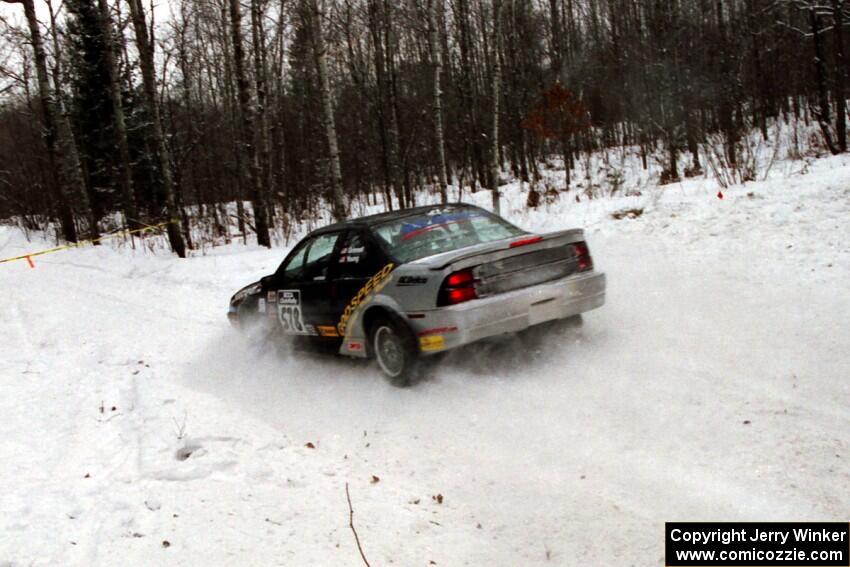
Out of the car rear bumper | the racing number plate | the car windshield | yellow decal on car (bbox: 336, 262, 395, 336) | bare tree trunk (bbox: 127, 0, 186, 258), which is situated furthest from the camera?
bare tree trunk (bbox: 127, 0, 186, 258)

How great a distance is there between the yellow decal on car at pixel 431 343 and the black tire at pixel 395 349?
7 cm

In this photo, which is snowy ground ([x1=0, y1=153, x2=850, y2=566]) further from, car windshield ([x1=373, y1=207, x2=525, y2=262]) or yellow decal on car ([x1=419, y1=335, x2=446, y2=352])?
car windshield ([x1=373, y1=207, x2=525, y2=262])

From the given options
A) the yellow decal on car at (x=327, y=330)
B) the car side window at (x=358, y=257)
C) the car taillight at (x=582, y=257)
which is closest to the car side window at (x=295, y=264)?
the yellow decal on car at (x=327, y=330)

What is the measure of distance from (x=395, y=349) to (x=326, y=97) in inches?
398

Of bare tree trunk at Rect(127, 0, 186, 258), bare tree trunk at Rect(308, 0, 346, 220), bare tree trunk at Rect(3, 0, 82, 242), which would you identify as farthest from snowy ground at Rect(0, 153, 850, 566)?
bare tree trunk at Rect(3, 0, 82, 242)

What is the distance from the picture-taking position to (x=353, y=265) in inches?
249

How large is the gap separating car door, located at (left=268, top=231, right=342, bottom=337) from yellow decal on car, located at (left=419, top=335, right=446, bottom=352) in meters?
1.40

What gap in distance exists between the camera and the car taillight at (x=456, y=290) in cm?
530

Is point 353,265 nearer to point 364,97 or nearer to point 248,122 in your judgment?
point 248,122

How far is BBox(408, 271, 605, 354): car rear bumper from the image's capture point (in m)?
5.27

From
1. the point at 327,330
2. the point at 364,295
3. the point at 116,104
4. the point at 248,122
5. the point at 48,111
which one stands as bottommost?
the point at 327,330

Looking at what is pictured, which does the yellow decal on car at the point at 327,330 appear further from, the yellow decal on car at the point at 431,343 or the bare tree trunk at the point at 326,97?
the bare tree trunk at the point at 326,97

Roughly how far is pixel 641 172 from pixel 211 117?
87.6ft

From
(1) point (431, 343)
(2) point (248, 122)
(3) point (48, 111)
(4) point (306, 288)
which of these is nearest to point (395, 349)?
(1) point (431, 343)
